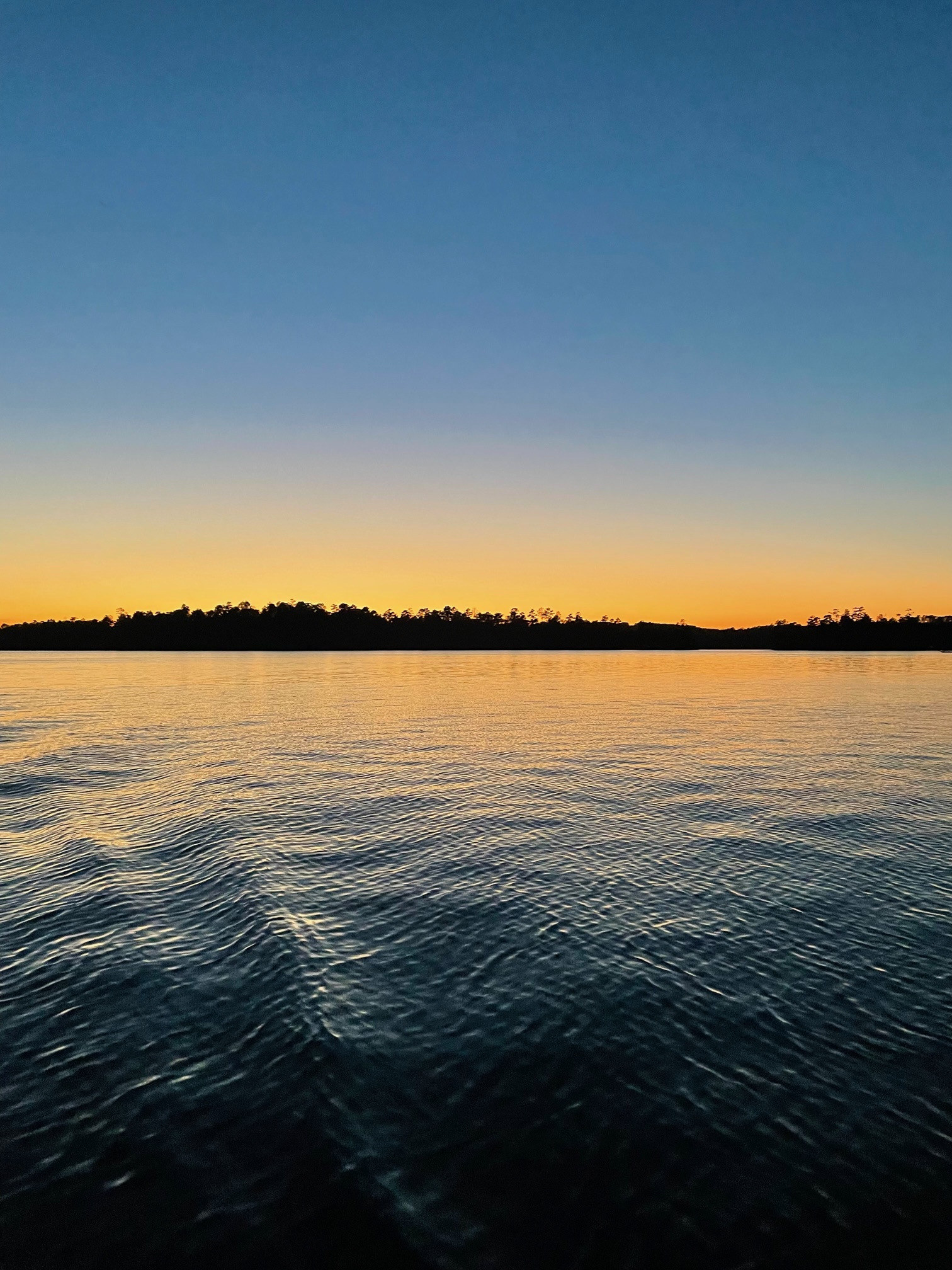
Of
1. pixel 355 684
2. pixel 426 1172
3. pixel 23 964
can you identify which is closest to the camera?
pixel 426 1172

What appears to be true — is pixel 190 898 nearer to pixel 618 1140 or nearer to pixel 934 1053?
pixel 618 1140

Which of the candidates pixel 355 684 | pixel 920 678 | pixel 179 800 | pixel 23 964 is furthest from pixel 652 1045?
pixel 920 678

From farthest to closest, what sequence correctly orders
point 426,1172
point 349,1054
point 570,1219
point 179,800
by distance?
point 179,800 → point 349,1054 → point 426,1172 → point 570,1219

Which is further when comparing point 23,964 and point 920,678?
point 920,678

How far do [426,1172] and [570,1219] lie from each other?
67.2 inches

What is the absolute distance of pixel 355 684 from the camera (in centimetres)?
11338

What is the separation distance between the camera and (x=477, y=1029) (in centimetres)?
1242

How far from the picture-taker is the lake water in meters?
8.38

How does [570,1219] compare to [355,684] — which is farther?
[355,684]

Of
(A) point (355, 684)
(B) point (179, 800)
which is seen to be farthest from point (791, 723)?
(A) point (355, 684)

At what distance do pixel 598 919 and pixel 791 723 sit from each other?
46785 millimetres

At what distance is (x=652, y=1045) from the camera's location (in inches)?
470

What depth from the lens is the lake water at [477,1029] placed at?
838cm

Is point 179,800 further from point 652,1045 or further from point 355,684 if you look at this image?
point 355,684
